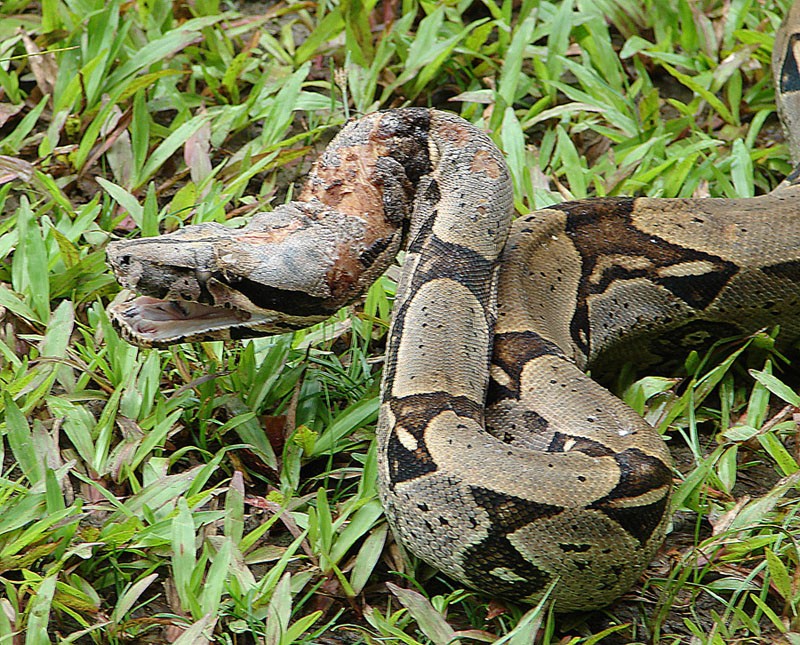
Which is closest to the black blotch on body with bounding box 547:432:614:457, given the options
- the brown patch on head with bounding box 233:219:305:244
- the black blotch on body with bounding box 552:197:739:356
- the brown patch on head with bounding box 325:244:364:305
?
the black blotch on body with bounding box 552:197:739:356

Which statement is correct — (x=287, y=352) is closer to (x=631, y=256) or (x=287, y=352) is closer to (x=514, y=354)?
(x=514, y=354)

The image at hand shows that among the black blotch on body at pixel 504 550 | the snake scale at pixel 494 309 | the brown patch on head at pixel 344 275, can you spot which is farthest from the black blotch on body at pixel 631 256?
the black blotch on body at pixel 504 550

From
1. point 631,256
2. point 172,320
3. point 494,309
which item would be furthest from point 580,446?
point 172,320

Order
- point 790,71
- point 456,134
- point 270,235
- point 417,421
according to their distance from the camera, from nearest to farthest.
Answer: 1. point 417,421
2. point 270,235
3. point 456,134
4. point 790,71

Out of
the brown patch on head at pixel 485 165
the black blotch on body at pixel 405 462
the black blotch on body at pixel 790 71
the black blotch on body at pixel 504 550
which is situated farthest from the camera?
the black blotch on body at pixel 790 71

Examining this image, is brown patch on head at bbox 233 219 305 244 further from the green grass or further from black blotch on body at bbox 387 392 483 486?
black blotch on body at bbox 387 392 483 486

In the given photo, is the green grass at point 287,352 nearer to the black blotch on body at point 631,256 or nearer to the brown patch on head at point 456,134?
the black blotch on body at point 631,256
